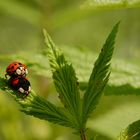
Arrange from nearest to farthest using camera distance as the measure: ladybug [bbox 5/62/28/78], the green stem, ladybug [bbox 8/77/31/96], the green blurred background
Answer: the green stem
ladybug [bbox 8/77/31/96]
ladybug [bbox 5/62/28/78]
the green blurred background

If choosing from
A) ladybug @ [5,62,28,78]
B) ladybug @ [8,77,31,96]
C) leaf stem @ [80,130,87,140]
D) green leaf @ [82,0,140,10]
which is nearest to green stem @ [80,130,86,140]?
leaf stem @ [80,130,87,140]

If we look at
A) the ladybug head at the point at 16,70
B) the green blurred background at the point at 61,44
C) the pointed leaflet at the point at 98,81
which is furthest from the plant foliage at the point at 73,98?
the ladybug head at the point at 16,70

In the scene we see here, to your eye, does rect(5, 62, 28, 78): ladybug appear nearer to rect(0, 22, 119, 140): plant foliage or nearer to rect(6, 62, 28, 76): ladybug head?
rect(6, 62, 28, 76): ladybug head

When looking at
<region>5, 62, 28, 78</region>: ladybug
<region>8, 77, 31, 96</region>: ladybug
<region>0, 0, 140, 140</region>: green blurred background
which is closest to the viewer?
<region>8, 77, 31, 96</region>: ladybug

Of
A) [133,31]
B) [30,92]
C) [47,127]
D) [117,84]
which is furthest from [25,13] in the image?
[30,92]

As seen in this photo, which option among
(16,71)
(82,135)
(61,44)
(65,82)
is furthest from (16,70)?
(61,44)

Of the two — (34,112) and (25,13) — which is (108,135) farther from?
(25,13)

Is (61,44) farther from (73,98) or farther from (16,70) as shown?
(73,98)
